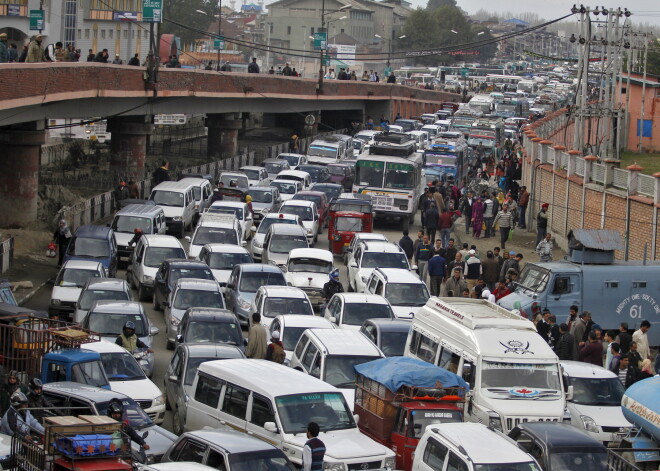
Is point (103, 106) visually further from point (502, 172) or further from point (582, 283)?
point (582, 283)

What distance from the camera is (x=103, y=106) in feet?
145

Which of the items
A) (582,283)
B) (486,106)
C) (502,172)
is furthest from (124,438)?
(486,106)

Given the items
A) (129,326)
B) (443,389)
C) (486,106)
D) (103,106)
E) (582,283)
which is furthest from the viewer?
(486,106)

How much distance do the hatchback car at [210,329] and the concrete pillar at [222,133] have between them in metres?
42.4

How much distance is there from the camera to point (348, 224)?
36250mm

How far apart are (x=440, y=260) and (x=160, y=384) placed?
31.8 ft

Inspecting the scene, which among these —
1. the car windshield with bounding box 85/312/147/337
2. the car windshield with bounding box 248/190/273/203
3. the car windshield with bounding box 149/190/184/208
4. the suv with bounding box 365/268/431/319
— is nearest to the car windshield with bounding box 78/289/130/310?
the car windshield with bounding box 85/312/147/337

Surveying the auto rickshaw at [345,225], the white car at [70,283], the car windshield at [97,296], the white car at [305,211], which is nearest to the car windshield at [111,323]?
the car windshield at [97,296]

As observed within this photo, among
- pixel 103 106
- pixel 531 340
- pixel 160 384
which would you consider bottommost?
pixel 160 384

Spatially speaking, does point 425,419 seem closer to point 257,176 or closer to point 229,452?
point 229,452

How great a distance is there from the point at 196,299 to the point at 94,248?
6.39 meters

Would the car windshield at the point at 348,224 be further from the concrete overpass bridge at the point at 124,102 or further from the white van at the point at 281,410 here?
the white van at the point at 281,410

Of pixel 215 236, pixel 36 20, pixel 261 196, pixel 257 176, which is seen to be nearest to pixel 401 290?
Result: pixel 215 236

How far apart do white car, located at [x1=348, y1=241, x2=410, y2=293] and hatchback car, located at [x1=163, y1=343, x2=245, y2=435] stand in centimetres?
1067
